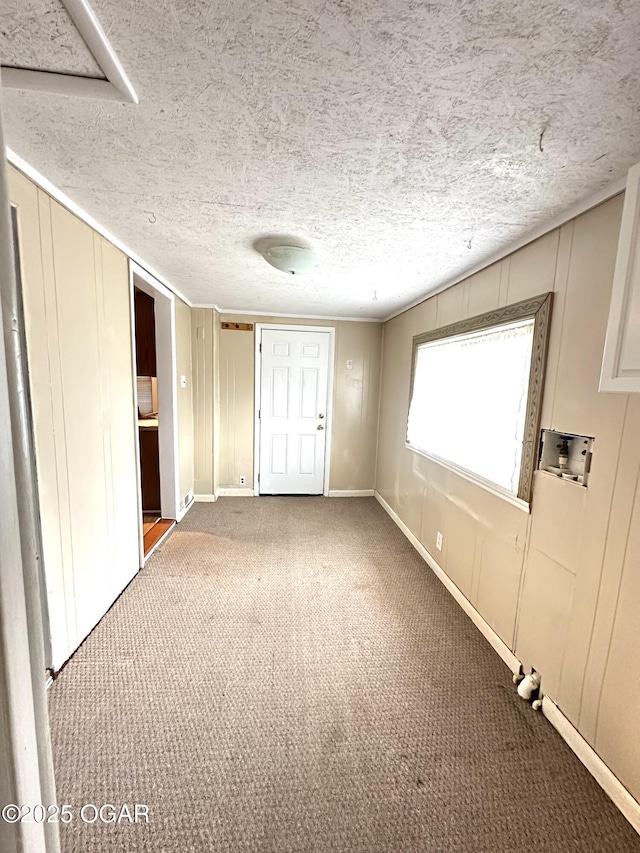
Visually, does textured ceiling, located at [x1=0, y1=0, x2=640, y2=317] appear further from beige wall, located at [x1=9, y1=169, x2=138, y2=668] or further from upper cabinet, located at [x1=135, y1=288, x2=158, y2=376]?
upper cabinet, located at [x1=135, y1=288, x2=158, y2=376]

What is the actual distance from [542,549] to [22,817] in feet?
5.97

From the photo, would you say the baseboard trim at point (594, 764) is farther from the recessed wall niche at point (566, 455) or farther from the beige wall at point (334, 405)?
the beige wall at point (334, 405)

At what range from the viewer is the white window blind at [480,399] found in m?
1.78

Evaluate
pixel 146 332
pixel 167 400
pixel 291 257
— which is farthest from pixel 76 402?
pixel 146 332

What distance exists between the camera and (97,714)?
1449 millimetres

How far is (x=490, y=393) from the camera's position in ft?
6.59

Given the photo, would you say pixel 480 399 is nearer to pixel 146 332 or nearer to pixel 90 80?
pixel 90 80

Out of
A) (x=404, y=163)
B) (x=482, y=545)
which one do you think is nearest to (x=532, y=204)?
(x=404, y=163)

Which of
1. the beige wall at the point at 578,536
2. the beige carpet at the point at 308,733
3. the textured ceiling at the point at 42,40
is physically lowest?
the beige carpet at the point at 308,733

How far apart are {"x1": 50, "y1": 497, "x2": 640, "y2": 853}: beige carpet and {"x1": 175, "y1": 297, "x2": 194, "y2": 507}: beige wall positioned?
1351mm

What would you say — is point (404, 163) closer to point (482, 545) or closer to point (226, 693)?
point (482, 545)

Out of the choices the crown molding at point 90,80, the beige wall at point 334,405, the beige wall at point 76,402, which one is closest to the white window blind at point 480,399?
the beige wall at point 334,405

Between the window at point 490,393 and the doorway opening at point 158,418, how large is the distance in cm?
227

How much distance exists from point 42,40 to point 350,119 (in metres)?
0.77
